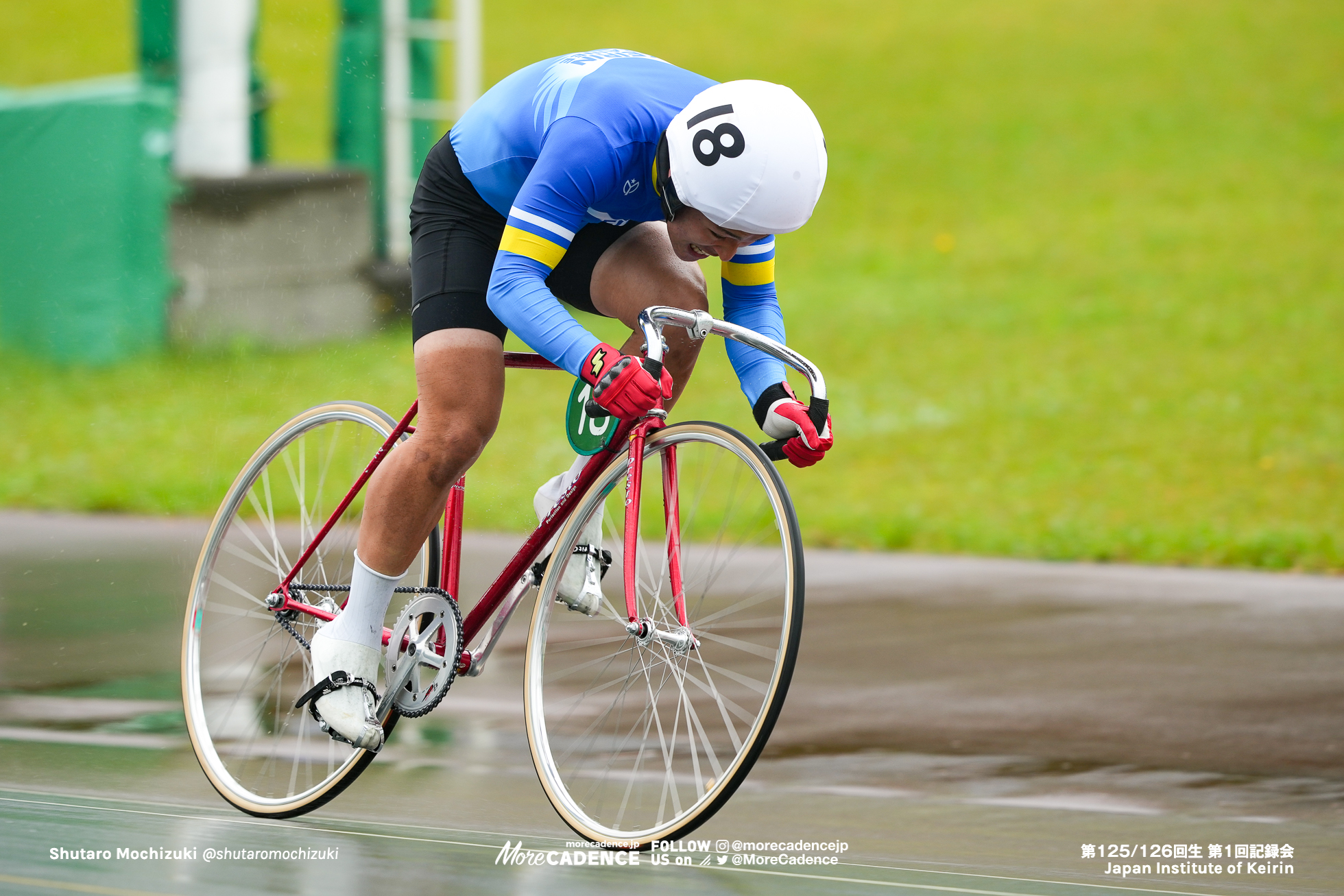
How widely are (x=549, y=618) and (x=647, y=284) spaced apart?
80 cm

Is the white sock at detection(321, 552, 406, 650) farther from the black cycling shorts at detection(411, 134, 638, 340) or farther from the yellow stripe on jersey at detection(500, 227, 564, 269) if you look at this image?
the yellow stripe on jersey at detection(500, 227, 564, 269)

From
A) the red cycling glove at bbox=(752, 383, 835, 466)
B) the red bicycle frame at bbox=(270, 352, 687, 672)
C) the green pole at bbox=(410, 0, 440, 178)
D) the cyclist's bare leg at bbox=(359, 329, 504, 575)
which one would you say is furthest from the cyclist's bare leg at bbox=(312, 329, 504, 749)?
the green pole at bbox=(410, 0, 440, 178)

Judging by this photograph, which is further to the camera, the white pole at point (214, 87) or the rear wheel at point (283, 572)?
the white pole at point (214, 87)

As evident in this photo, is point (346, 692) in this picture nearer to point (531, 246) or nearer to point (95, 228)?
point (531, 246)

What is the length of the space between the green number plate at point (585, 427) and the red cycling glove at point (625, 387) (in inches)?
13.8

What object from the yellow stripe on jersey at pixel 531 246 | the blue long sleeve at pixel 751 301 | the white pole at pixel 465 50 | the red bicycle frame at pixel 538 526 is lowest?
the red bicycle frame at pixel 538 526

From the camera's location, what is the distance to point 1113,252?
65.7 feet

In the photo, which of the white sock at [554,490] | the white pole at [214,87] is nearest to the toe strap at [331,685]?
the white sock at [554,490]

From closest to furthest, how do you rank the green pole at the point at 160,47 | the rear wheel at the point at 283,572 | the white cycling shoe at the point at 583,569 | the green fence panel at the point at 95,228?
the white cycling shoe at the point at 583,569, the rear wheel at the point at 283,572, the green fence panel at the point at 95,228, the green pole at the point at 160,47

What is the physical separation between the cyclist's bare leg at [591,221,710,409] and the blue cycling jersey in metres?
0.14

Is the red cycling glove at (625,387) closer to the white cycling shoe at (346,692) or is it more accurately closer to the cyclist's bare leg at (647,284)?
the cyclist's bare leg at (647,284)

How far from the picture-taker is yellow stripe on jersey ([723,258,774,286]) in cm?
367

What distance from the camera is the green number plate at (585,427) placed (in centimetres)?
360

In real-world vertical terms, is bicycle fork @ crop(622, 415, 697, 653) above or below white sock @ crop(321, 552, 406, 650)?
above
